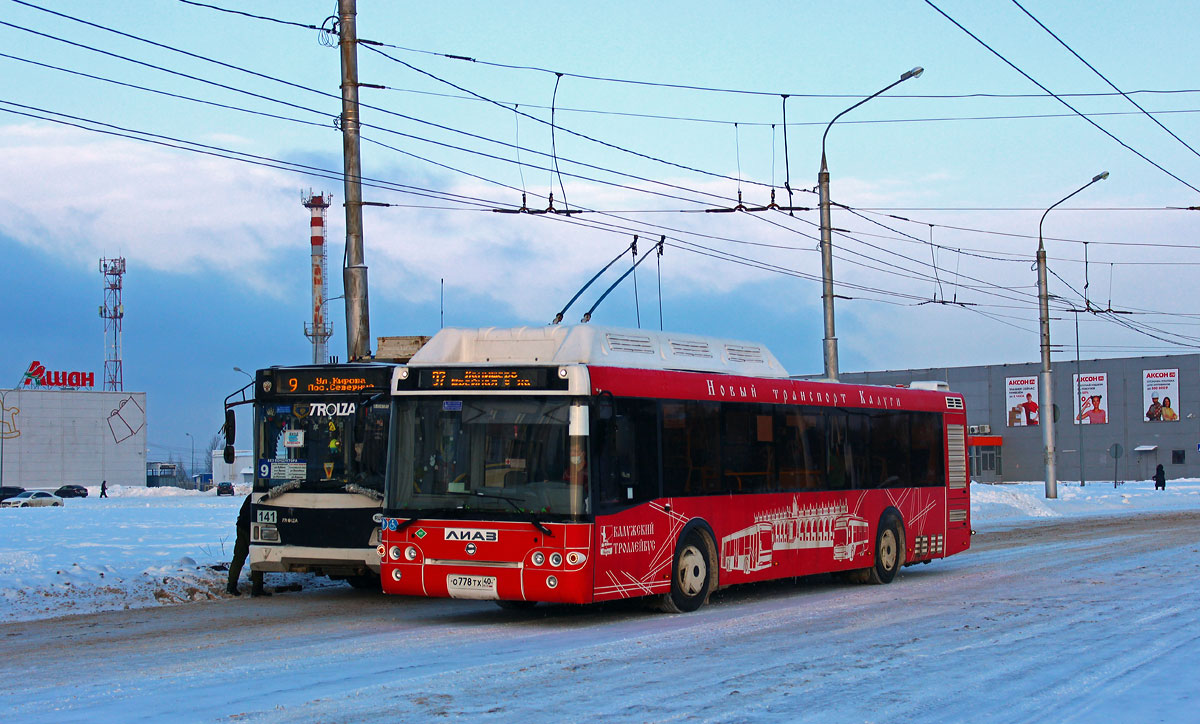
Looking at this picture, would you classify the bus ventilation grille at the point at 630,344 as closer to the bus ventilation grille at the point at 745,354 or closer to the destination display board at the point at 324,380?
the bus ventilation grille at the point at 745,354

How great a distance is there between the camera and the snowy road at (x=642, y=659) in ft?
25.6

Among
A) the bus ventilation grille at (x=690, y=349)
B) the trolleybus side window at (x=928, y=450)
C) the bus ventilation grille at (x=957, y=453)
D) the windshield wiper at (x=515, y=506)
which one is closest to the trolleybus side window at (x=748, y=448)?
the bus ventilation grille at (x=690, y=349)

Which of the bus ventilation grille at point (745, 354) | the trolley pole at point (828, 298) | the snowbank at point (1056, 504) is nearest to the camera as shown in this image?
the bus ventilation grille at point (745, 354)

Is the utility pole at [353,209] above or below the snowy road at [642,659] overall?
above

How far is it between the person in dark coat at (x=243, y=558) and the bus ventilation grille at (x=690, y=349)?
5.48 meters

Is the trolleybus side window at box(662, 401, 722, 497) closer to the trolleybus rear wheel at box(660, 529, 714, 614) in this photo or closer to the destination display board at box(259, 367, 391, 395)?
the trolleybus rear wheel at box(660, 529, 714, 614)

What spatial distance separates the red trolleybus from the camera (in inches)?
482

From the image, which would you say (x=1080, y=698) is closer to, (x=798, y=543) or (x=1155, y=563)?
(x=798, y=543)

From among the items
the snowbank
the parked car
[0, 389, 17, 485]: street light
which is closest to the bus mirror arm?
the snowbank

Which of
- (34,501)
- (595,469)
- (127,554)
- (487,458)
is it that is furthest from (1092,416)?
(487,458)

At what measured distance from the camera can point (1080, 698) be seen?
8055mm

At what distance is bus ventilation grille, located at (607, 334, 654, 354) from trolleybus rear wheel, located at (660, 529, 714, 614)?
77.4 inches

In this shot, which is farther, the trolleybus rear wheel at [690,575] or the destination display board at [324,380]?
the destination display board at [324,380]

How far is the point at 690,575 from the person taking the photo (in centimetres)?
1366
